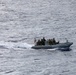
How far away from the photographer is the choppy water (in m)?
113

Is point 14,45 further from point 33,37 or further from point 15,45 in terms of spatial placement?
point 33,37

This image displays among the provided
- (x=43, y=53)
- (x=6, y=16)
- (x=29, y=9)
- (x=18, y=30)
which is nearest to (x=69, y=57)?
(x=43, y=53)

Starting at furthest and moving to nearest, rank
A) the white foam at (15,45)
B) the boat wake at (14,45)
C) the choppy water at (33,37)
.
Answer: the white foam at (15,45) < the boat wake at (14,45) < the choppy water at (33,37)

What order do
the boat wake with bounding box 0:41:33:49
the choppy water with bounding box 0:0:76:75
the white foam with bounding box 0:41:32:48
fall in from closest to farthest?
the choppy water with bounding box 0:0:76:75 → the boat wake with bounding box 0:41:33:49 → the white foam with bounding box 0:41:32:48

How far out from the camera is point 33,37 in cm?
14200

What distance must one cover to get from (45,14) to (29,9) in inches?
554

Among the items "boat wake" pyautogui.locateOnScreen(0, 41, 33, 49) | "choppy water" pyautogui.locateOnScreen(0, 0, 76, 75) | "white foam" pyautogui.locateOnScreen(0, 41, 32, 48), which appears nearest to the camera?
"choppy water" pyautogui.locateOnScreen(0, 0, 76, 75)

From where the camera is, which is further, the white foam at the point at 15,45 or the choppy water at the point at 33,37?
the white foam at the point at 15,45

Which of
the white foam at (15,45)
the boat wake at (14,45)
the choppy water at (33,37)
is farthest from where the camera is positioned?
the white foam at (15,45)

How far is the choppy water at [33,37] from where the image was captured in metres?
113

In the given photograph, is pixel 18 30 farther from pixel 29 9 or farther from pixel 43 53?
pixel 29 9

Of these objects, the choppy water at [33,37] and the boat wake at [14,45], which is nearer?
the choppy water at [33,37]

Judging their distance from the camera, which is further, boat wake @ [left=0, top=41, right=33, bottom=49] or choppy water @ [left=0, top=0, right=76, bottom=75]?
boat wake @ [left=0, top=41, right=33, bottom=49]

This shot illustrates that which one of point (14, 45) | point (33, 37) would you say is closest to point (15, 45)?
point (14, 45)
